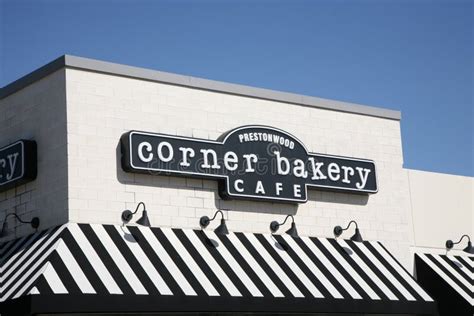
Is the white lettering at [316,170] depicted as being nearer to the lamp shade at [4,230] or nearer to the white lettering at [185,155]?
the white lettering at [185,155]

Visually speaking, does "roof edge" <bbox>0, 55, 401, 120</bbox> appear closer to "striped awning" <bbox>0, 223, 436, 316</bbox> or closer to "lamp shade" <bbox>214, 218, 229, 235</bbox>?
"lamp shade" <bbox>214, 218, 229, 235</bbox>

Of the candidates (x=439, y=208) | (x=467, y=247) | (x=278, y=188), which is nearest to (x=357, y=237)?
(x=278, y=188)

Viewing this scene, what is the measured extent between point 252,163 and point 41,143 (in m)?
4.14

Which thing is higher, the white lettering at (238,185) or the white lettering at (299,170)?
the white lettering at (299,170)

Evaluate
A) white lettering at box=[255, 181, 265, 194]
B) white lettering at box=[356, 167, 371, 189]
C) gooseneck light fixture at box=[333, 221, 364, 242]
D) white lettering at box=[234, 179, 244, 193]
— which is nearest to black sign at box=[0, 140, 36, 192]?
white lettering at box=[234, 179, 244, 193]

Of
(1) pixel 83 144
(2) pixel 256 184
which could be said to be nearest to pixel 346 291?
(2) pixel 256 184

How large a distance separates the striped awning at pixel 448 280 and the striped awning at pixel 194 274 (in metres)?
1.32

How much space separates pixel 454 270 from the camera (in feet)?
72.1

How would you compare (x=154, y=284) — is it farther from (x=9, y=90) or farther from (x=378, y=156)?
(x=378, y=156)

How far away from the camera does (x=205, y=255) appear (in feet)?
57.6

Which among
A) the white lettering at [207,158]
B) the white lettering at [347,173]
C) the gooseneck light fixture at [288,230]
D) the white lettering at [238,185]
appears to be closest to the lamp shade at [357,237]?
the white lettering at [347,173]

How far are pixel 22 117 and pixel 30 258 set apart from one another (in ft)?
11.1

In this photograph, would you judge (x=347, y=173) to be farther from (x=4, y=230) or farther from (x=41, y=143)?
(x=4, y=230)

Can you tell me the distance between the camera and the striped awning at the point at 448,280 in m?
20.9
